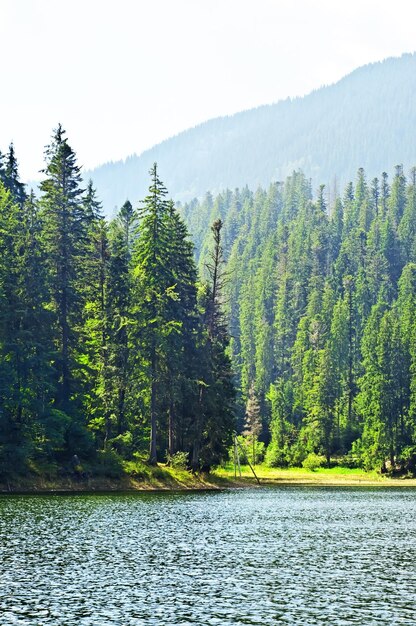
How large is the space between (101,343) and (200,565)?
49.3m

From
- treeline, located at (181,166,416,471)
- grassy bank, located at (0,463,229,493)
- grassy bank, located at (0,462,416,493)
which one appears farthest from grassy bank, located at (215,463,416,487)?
grassy bank, located at (0,463,229,493)

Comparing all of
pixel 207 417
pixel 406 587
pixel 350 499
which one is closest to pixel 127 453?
pixel 207 417

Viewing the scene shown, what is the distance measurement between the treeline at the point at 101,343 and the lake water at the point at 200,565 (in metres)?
13.6

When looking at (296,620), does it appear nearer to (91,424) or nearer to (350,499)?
(350,499)

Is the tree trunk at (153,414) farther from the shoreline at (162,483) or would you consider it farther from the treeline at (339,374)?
the treeline at (339,374)

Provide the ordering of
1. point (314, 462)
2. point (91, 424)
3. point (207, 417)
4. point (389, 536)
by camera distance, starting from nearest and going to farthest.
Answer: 1. point (389, 536)
2. point (91, 424)
3. point (207, 417)
4. point (314, 462)

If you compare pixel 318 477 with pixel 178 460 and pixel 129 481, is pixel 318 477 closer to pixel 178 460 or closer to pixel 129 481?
pixel 178 460

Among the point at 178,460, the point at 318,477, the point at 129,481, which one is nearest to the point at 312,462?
the point at 318,477

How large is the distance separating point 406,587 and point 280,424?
108200mm

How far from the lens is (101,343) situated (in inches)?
3194

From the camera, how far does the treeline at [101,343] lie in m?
70.0

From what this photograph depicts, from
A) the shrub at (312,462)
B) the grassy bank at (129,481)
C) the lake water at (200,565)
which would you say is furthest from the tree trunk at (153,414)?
the shrub at (312,462)

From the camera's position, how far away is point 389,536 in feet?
144

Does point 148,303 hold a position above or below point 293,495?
above
